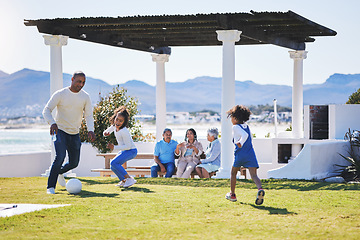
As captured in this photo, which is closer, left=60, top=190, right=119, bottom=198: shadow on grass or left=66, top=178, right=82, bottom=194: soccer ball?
left=60, top=190, right=119, bottom=198: shadow on grass

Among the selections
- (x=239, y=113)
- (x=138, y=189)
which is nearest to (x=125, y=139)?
(x=138, y=189)

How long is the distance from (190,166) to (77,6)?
255 ft

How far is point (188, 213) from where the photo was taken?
8031 mm

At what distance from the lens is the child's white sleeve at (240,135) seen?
29.6 feet

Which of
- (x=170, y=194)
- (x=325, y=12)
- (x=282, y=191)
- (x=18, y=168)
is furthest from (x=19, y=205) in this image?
(x=325, y=12)

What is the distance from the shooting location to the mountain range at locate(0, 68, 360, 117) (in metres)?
120

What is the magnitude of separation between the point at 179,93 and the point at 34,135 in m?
68.5

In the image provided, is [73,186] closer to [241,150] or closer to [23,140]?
[241,150]

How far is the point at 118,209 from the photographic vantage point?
833cm

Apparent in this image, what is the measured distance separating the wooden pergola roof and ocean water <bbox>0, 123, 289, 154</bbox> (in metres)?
46.9

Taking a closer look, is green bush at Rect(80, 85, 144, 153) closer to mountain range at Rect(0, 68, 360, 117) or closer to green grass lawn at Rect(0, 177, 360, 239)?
green grass lawn at Rect(0, 177, 360, 239)

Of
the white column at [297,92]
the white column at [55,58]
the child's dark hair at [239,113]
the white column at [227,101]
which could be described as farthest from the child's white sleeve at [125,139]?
the white column at [297,92]

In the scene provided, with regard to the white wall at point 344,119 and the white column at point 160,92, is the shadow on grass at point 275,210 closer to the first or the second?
the white wall at point 344,119

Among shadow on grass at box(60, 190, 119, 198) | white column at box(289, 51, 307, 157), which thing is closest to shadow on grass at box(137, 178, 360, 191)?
shadow on grass at box(60, 190, 119, 198)
